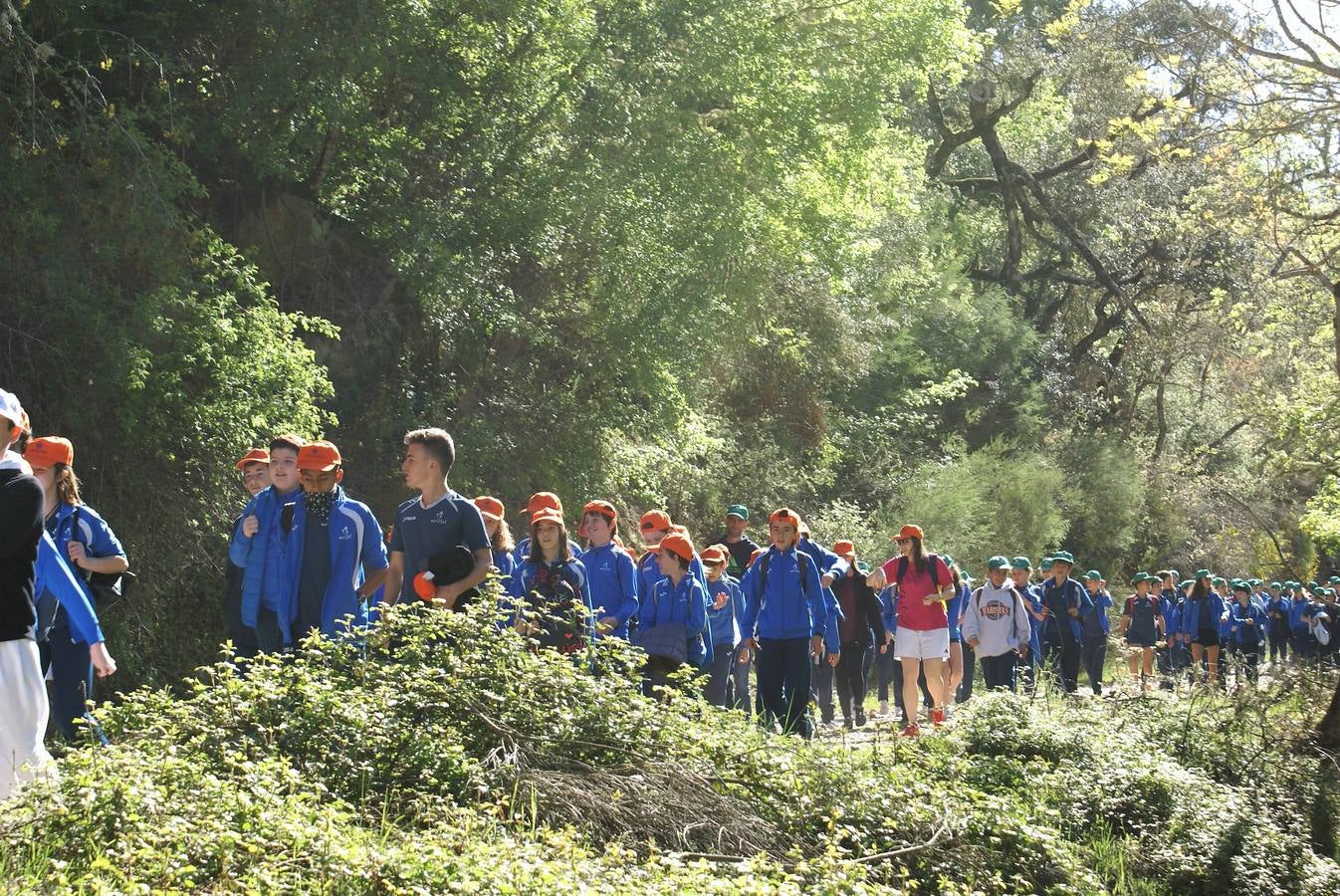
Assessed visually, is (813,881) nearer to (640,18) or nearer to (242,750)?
(242,750)

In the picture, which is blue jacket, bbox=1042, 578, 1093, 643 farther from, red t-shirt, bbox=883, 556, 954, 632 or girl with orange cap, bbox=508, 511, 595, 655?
girl with orange cap, bbox=508, 511, 595, 655

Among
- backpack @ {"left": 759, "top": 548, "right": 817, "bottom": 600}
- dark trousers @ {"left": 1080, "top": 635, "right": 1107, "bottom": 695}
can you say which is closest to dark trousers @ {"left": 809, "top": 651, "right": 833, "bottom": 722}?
dark trousers @ {"left": 1080, "top": 635, "right": 1107, "bottom": 695}

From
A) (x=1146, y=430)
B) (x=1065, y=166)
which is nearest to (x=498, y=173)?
(x=1065, y=166)

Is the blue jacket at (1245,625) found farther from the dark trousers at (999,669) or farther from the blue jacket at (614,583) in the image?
the blue jacket at (614,583)

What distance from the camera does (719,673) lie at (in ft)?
43.4

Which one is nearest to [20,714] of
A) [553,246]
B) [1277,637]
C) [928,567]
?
[928,567]

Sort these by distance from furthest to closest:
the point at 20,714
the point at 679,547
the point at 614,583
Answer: the point at 679,547 → the point at 614,583 → the point at 20,714

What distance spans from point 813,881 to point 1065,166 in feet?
118

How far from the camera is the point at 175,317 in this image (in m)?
14.4

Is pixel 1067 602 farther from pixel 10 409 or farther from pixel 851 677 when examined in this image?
pixel 10 409

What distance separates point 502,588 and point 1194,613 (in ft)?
63.7

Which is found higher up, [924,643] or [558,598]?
[558,598]

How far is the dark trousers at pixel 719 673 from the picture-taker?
518 inches

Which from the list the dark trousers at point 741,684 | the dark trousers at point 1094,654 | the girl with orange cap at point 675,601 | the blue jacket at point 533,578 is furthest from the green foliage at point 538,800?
the dark trousers at point 1094,654
